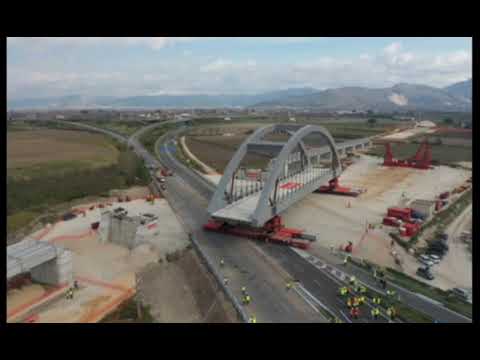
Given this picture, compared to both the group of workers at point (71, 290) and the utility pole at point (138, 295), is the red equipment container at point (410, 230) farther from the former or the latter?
the group of workers at point (71, 290)

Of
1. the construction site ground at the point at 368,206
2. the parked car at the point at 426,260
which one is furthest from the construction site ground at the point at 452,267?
the parked car at the point at 426,260

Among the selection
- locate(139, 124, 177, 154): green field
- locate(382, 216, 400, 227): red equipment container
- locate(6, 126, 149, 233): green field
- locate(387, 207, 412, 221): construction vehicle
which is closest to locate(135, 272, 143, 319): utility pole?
locate(6, 126, 149, 233): green field

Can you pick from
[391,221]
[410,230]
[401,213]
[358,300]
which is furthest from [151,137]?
[358,300]

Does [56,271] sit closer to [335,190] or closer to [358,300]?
[358,300]

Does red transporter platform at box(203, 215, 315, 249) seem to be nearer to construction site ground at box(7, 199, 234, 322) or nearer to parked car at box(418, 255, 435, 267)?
construction site ground at box(7, 199, 234, 322)

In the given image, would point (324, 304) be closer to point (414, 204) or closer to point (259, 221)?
point (259, 221)

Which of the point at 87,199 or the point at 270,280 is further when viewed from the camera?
the point at 87,199
